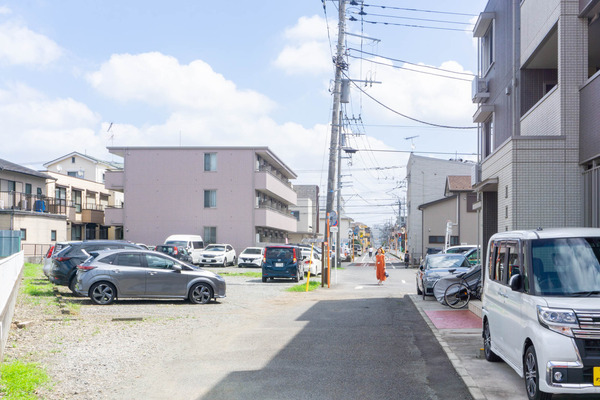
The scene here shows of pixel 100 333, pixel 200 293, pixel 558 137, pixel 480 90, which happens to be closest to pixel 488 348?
pixel 558 137

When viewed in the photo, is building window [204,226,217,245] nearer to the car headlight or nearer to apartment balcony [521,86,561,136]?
apartment balcony [521,86,561,136]

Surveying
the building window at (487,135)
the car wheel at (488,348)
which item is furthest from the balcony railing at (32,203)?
the car wheel at (488,348)

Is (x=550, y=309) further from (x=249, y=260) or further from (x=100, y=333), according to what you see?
(x=249, y=260)

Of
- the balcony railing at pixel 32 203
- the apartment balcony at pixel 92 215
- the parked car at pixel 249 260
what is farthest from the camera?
the apartment balcony at pixel 92 215

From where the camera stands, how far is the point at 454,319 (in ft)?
47.7

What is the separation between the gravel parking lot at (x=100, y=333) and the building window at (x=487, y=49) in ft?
34.4

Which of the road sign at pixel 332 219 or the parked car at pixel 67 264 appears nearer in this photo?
the parked car at pixel 67 264

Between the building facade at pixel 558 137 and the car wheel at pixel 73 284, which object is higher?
the building facade at pixel 558 137

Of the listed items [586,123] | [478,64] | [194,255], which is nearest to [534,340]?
[586,123]

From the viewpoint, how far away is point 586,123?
1263cm

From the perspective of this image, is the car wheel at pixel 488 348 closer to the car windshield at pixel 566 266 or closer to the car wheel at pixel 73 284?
the car windshield at pixel 566 266

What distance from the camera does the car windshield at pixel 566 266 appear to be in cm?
675

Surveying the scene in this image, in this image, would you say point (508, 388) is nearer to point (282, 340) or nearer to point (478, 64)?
point (282, 340)

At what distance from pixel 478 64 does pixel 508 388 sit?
1554 cm
